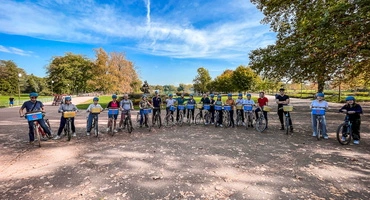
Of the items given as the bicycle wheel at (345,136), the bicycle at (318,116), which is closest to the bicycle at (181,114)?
the bicycle at (318,116)

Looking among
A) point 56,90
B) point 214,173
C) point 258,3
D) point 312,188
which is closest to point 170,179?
point 214,173

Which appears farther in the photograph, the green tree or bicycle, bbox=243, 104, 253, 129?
the green tree

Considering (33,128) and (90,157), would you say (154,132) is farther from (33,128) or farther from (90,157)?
(33,128)

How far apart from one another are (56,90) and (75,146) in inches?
3155

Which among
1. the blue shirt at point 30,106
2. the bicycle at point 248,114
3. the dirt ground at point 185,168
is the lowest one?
the dirt ground at point 185,168

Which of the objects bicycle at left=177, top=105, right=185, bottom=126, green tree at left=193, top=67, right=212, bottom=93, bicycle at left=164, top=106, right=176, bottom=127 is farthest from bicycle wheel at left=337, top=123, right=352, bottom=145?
green tree at left=193, top=67, right=212, bottom=93

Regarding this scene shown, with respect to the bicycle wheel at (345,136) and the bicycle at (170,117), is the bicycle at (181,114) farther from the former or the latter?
the bicycle wheel at (345,136)

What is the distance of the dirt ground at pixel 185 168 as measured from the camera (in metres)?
4.12

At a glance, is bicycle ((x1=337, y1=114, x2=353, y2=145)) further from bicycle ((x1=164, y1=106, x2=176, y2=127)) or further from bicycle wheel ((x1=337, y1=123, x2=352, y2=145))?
bicycle ((x1=164, y1=106, x2=176, y2=127))

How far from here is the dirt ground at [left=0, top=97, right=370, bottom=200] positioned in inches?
162

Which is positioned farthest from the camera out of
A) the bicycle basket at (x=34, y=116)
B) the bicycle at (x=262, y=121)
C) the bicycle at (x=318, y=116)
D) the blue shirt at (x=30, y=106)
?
A: the bicycle at (x=262, y=121)

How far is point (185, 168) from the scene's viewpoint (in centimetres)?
538

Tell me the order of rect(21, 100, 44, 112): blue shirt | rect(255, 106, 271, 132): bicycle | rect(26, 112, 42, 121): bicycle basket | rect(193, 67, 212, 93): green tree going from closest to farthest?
rect(26, 112, 42, 121): bicycle basket < rect(21, 100, 44, 112): blue shirt < rect(255, 106, 271, 132): bicycle < rect(193, 67, 212, 93): green tree

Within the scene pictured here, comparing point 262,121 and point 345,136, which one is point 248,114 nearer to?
point 262,121
